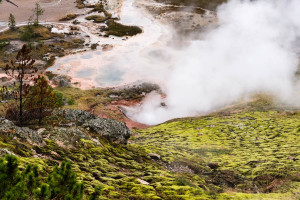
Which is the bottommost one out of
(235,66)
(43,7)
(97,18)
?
(235,66)

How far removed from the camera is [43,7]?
9975 cm

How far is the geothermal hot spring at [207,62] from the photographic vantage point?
45594mm

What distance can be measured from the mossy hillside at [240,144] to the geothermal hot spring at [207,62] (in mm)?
7542

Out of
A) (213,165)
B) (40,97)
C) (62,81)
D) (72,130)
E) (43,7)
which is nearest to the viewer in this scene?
(72,130)

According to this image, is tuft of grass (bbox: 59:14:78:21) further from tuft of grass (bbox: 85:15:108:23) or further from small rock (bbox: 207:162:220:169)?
small rock (bbox: 207:162:220:169)

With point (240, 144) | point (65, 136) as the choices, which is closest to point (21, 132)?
point (65, 136)

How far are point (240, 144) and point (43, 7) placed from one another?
9512cm

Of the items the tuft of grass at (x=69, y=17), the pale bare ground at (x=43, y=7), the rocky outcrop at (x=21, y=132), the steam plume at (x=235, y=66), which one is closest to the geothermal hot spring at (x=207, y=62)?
the steam plume at (x=235, y=66)

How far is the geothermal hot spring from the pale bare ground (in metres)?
23.6

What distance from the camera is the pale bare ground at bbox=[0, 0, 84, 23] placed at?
90625 mm

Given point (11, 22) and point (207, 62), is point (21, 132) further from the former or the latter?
point (11, 22)

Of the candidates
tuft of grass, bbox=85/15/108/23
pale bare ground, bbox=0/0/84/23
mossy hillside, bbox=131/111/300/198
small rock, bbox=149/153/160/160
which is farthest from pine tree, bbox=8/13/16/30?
small rock, bbox=149/153/160/160

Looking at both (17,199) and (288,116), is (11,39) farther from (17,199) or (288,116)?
(17,199)

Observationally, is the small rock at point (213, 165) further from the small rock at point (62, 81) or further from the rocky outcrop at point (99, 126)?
the small rock at point (62, 81)
